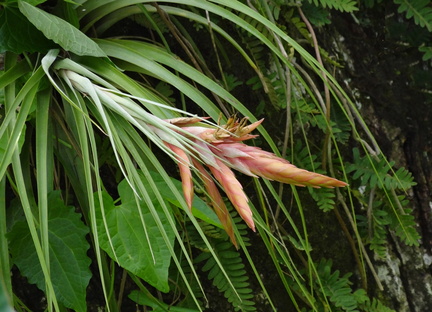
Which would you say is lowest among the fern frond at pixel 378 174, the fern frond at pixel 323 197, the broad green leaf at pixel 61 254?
the broad green leaf at pixel 61 254

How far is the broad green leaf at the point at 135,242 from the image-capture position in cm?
98

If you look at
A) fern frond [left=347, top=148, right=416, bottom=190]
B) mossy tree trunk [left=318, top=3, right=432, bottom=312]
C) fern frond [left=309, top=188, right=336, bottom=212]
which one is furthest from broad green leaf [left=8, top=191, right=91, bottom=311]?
mossy tree trunk [left=318, top=3, right=432, bottom=312]

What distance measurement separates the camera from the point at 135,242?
3.30 ft

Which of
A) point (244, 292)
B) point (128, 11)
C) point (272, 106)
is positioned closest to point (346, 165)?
point (272, 106)

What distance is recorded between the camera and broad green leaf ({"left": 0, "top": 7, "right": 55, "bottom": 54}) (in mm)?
1067

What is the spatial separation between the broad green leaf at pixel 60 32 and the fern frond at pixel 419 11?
0.94 m

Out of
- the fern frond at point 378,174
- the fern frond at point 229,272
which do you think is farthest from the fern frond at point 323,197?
the fern frond at point 229,272

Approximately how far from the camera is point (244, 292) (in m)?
1.31

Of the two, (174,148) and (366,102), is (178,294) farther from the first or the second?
(366,102)

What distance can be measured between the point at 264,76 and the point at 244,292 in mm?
524

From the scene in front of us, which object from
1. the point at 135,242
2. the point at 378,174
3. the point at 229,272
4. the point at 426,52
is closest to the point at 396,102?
the point at 426,52

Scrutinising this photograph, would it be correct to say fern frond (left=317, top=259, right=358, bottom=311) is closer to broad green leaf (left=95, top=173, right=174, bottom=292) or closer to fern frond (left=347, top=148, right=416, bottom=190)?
fern frond (left=347, top=148, right=416, bottom=190)

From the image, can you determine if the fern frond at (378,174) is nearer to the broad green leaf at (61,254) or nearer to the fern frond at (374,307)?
the fern frond at (374,307)

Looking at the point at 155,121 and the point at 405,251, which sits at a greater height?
the point at 155,121
